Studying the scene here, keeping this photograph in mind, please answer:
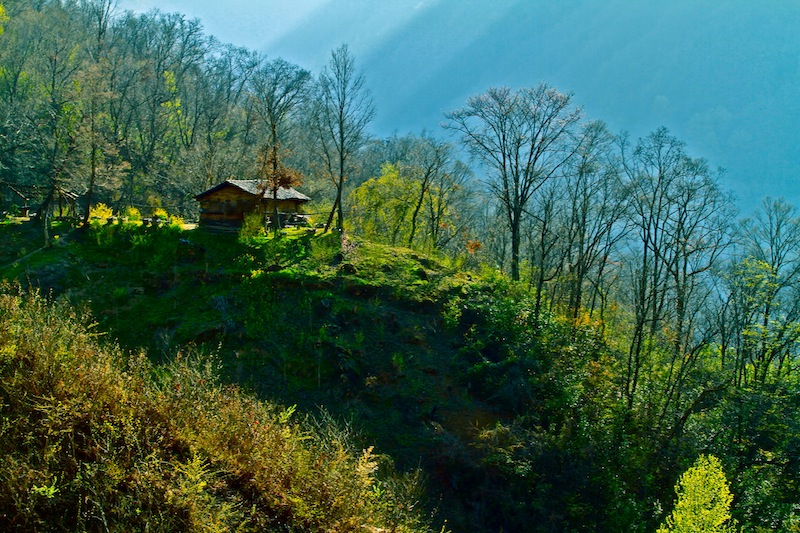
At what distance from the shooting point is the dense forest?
11.2 m

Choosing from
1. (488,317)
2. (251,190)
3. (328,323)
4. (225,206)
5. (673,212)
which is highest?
(673,212)

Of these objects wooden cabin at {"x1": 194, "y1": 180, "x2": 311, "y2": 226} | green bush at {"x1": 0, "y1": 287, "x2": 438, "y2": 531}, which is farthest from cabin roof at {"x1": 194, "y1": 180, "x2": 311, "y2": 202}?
green bush at {"x1": 0, "y1": 287, "x2": 438, "y2": 531}

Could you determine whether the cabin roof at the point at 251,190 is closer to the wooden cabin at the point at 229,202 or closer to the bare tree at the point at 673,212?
the wooden cabin at the point at 229,202

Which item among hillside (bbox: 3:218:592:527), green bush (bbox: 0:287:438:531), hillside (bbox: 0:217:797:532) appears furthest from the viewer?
hillside (bbox: 3:218:592:527)

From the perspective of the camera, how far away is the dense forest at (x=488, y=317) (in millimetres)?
11219

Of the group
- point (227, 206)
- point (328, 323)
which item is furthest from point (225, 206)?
point (328, 323)

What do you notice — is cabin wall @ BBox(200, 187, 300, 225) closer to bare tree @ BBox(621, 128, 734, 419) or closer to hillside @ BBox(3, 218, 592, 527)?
hillside @ BBox(3, 218, 592, 527)

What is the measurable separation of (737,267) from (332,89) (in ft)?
66.5

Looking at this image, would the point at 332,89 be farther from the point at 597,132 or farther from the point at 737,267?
the point at 737,267

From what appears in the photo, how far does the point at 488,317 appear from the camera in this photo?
16.2 meters

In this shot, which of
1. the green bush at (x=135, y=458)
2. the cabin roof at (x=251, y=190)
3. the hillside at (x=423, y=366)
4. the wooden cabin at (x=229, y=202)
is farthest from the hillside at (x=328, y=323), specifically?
the green bush at (x=135, y=458)

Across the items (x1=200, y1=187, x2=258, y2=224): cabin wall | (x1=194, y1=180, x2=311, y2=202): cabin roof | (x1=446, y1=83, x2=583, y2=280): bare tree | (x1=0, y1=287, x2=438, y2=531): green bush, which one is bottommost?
(x1=0, y1=287, x2=438, y2=531): green bush

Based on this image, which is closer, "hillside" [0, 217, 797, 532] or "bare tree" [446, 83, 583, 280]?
"hillside" [0, 217, 797, 532]

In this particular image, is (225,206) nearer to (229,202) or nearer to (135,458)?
(229,202)
